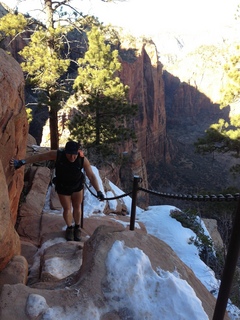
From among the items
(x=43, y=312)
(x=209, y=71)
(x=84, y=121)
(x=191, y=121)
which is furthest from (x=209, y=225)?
(x=209, y=71)

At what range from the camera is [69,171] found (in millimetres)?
4016

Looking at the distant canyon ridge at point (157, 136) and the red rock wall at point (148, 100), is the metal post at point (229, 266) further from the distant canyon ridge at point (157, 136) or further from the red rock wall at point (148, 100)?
the red rock wall at point (148, 100)

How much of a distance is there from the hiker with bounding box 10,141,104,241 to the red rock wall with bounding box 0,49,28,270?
0.97 feet

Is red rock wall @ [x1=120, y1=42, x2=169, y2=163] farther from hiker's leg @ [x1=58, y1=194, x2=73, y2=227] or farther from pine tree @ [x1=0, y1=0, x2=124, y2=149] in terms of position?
hiker's leg @ [x1=58, y1=194, x2=73, y2=227]

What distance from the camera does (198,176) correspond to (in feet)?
125

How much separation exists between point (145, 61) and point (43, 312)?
4232 centimetres

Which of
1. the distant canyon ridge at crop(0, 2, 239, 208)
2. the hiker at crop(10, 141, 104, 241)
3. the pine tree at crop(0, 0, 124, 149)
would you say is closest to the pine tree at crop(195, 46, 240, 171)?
the pine tree at crop(0, 0, 124, 149)

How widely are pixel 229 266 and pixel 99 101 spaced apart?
11.8 metres

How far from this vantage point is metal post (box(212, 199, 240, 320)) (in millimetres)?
1618

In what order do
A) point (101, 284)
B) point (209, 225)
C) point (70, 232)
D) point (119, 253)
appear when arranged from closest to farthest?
point (101, 284), point (119, 253), point (70, 232), point (209, 225)

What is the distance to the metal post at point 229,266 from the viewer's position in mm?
1618

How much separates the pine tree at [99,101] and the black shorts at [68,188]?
9.07m

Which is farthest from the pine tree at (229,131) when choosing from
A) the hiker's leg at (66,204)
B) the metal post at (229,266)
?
the metal post at (229,266)

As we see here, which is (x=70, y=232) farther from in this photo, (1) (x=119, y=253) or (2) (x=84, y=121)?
(2) (x=84, y=121)
